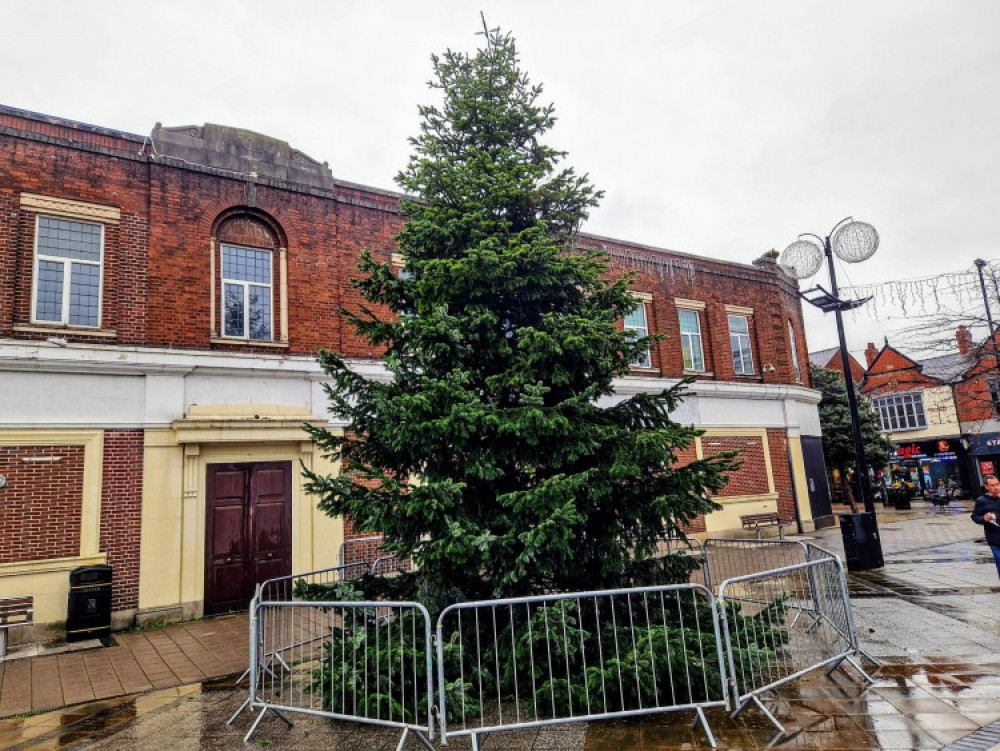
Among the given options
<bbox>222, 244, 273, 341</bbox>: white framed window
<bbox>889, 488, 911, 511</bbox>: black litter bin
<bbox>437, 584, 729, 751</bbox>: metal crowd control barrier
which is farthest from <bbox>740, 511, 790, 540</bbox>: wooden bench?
<bbox>222, 244, 273, 341</bbox>: white framed window

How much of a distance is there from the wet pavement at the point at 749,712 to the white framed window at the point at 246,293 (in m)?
5.74

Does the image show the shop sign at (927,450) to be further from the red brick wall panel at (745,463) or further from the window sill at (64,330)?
the window sill at (64,330)

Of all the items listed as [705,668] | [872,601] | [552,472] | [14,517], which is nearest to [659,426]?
[552,472]

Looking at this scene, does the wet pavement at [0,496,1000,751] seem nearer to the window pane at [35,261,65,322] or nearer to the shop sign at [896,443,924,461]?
the window pane at [35,261,65,322]

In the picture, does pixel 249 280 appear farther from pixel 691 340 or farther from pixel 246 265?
pixel 691 340

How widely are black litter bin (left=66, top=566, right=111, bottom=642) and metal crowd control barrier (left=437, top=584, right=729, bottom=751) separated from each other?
686 centimetres

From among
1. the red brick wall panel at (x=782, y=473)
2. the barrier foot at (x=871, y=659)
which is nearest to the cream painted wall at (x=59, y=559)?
the barrier foot at (x=871, y=659)

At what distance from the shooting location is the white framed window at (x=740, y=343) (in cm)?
1917

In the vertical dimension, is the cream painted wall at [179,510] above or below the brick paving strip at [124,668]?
above

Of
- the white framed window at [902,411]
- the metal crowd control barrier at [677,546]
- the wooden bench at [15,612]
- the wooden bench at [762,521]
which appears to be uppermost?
the white framed window at [902,411]

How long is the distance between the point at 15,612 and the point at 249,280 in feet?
21.7

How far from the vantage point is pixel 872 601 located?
28.6 feet

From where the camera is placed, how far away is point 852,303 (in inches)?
452

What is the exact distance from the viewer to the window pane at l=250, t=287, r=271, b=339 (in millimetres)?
11656
